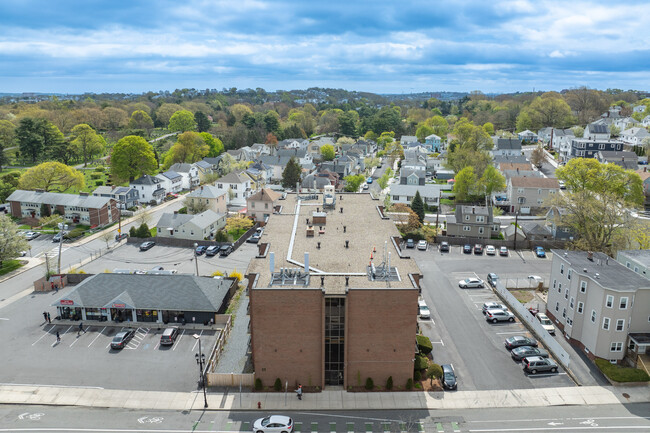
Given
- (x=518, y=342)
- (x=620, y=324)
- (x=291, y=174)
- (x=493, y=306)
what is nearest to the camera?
(x=620, y=324)

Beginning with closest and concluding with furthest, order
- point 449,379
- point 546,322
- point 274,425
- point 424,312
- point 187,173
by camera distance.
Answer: point 274,425 < point 449,379 < point 546,322 < point 424,312 < point 187,173

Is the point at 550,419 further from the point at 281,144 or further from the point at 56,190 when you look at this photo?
the point at 281,144

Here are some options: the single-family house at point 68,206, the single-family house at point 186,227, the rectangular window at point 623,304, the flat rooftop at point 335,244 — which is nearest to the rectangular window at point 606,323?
the rectangular window at point 623,304

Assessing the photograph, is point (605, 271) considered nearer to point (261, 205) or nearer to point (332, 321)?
point (332, 321)

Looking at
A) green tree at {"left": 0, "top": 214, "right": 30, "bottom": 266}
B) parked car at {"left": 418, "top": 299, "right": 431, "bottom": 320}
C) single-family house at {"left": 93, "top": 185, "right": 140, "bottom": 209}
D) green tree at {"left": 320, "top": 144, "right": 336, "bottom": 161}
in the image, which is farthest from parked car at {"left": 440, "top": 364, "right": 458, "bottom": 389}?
green tree at {"left": 320, "top": 144, "right": 336, "bottom": 161}

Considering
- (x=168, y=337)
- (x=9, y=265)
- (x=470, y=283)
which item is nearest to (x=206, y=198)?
(x=9, y=265)

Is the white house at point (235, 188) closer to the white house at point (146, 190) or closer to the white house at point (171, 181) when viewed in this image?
the white house at point (171, 181)

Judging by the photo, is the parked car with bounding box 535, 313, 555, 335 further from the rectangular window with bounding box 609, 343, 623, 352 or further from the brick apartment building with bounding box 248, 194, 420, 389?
the brick apartment building with bounding box 248, 194, 420, 389
